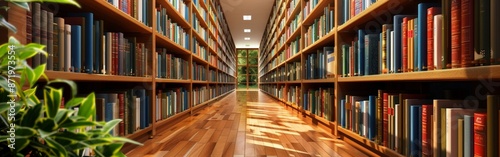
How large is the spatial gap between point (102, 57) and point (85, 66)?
0.16 meters

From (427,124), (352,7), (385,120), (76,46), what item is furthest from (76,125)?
(352,7)

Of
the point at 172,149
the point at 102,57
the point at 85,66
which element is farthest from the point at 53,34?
the point at 172,149

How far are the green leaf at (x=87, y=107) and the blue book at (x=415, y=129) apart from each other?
125 centimetres

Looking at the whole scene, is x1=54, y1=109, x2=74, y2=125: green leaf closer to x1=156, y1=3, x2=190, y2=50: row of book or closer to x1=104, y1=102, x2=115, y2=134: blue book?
x1=104, y1=102, x2=115, y2=134: blue book

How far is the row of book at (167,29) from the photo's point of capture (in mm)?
2572

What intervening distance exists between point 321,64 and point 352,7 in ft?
2.77

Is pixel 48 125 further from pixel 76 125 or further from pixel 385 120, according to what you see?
pixel 385 120

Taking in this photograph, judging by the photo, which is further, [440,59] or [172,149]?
[172,149]

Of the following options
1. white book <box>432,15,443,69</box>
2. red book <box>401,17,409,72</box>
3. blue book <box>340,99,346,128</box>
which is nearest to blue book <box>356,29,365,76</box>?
blue book <box>340,99,346,128</box>

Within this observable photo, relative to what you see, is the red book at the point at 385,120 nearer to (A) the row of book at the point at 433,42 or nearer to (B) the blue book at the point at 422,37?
(A) the row of book at the point at 433,42

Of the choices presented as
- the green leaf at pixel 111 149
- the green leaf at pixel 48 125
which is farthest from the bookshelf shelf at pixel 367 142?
the green leaf at pixel 48 125

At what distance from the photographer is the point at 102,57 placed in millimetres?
1535

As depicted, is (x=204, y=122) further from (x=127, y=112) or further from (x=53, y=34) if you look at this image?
(x=53, y=34)

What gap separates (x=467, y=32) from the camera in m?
0.96
